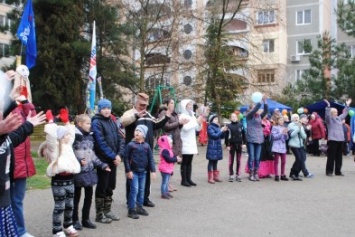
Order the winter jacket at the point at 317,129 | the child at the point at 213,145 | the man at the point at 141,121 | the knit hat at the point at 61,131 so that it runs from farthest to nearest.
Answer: the winter jacket at the point at 317,129
the child at the point at 213,145
the man at the point at 141,121
the knit hat at the point at 61,131

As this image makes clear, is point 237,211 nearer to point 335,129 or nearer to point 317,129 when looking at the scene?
point 335,129

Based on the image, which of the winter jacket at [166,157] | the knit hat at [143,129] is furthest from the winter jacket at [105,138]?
the winter jacket at [166,157]

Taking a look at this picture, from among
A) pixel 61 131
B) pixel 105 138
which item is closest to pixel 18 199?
pixel 61 131

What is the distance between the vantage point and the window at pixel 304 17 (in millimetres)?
43094

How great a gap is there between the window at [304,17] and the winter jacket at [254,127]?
35.3 metres

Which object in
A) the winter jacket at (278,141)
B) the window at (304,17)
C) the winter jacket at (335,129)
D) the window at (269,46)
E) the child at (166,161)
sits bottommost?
the child at (166,161)

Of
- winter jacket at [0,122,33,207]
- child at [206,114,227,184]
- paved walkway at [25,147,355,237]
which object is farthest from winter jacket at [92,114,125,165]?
child at [206,114,227,184]

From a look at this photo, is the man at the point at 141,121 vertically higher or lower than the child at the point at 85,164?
higher

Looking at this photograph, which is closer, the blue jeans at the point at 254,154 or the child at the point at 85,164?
the child at the point at 85,164

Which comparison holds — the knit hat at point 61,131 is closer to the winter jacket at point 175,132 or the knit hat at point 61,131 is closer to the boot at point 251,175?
the winter jacket at point 175,132

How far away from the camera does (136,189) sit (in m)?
7.00

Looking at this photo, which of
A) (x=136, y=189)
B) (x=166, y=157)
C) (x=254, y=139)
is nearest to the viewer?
(x=136, y=189)

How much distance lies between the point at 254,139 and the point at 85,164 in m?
5.69

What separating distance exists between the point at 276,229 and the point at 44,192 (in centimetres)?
517
